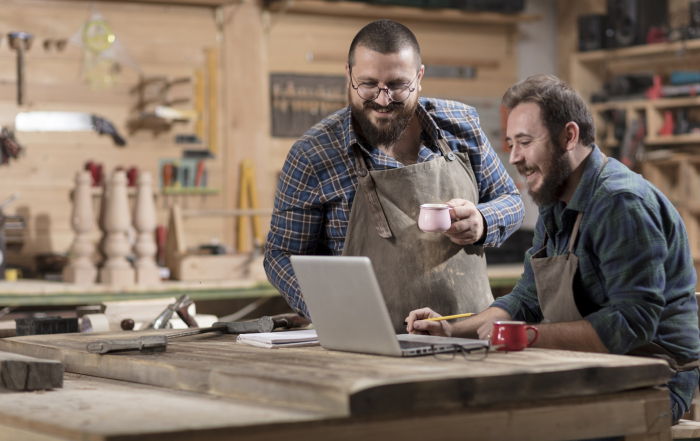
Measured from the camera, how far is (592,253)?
76.8 inches

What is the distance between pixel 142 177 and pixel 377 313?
311 centimetres

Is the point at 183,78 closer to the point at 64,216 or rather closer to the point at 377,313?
the point at 64,216

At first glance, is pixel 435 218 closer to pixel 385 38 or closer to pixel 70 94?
pixel 385 38

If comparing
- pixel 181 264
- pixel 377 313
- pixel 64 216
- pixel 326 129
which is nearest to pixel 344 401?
pixel 377 313

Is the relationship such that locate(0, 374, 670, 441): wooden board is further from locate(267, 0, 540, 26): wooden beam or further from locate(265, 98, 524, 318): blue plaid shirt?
locate(267, 0, 540, 26): wooden beam

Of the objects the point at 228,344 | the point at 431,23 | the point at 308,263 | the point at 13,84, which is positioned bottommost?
the point at 228,344

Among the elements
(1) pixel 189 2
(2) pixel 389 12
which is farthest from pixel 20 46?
(2) pixel 389 12

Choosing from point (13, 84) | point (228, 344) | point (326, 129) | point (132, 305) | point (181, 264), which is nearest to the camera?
point (228, 344)

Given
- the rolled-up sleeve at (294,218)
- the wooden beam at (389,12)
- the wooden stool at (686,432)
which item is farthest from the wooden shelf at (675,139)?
the wooden stool at (686,432)

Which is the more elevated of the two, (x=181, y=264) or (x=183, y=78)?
(x=183, y=78)

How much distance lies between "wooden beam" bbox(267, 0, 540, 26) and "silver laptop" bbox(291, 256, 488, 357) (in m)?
3.67

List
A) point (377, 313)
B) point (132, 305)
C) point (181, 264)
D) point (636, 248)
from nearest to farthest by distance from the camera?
1. point (377, 313)
2. point (636, 248)
3. point (132, 305)
4. point (181, 264)

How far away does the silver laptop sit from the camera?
1658 millimetres

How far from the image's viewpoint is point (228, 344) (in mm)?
2113
